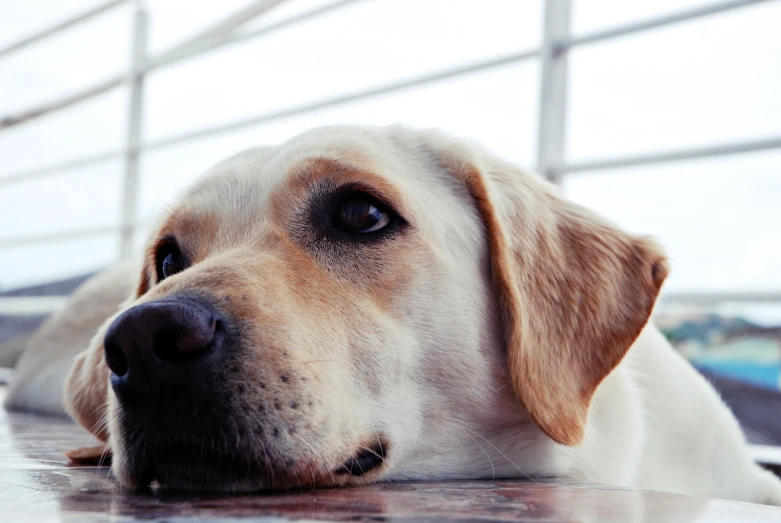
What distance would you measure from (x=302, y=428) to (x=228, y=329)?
23cm

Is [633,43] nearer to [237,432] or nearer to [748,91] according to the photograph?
[748,91]

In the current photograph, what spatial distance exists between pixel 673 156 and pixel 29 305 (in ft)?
24.1

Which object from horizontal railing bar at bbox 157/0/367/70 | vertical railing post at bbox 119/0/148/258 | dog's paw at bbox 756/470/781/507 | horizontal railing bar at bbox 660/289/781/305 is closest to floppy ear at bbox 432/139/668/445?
dog's paw at bbox 756/470/781/507

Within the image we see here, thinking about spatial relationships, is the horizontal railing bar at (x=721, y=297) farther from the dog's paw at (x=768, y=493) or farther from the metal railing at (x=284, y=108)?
the dog's paw at (x=768, y=493)

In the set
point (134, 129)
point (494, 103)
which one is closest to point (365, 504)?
point (494, 103)

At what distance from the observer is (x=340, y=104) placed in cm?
575

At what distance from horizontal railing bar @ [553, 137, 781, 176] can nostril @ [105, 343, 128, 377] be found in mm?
3225

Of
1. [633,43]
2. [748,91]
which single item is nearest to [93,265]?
[633,43]

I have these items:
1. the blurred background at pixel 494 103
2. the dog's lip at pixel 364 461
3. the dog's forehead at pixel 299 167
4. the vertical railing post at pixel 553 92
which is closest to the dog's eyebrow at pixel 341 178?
the dog's forehead at pixel 299 167

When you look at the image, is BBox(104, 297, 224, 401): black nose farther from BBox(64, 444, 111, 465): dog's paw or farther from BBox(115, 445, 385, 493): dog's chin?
BBox(64, 444, 111, 465): dog's paw

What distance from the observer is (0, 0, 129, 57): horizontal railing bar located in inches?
291

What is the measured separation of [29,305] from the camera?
8.56m

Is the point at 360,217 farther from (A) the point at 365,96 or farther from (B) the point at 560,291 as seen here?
(A) the point at 365,96

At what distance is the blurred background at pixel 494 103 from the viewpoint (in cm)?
375
